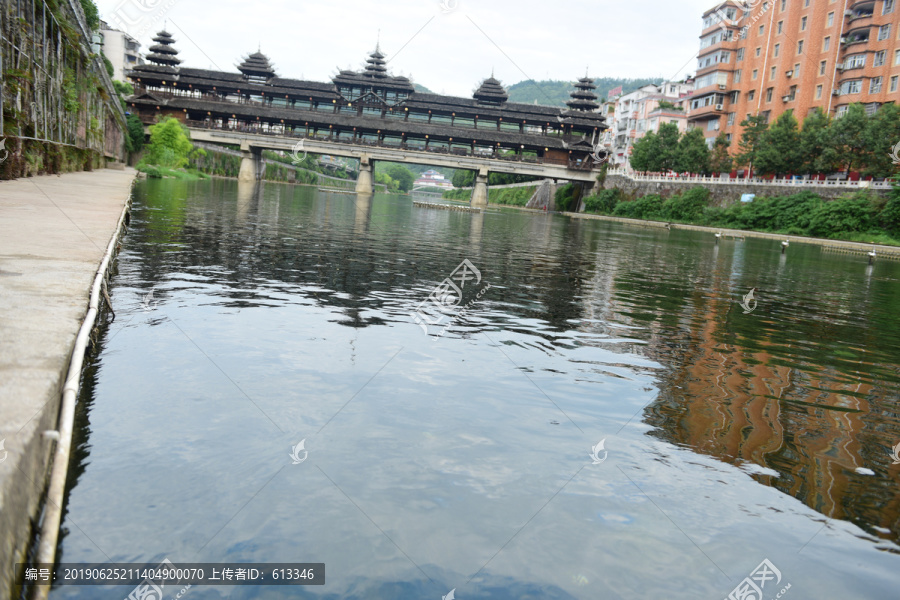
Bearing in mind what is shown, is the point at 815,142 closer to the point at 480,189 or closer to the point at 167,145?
the point at 480,189

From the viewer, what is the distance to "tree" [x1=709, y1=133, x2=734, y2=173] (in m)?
67.4

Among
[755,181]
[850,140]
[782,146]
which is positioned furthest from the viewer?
[755,181]

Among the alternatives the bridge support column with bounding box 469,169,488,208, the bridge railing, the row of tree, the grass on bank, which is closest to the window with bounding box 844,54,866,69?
the row of tree

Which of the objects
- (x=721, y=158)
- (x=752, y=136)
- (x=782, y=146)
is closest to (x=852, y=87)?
(x=752, y=136)

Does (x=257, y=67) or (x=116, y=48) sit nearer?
(x=257, y=67)

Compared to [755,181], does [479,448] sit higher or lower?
lower

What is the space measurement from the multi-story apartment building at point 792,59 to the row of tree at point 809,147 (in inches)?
165

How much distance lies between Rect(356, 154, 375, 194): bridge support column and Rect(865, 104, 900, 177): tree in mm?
50611

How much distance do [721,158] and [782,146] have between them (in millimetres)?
12320

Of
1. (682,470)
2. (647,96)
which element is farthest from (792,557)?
(647,96)

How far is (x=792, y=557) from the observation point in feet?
14.4

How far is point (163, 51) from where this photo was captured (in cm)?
8231

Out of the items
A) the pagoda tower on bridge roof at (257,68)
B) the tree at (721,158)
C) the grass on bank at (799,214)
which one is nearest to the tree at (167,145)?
the pagoda tower on bridge roof at (257,68)

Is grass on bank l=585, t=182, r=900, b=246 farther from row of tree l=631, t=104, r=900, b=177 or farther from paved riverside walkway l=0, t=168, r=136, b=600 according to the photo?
paved riverside walkway l=0, t=168, r=136, b=600
